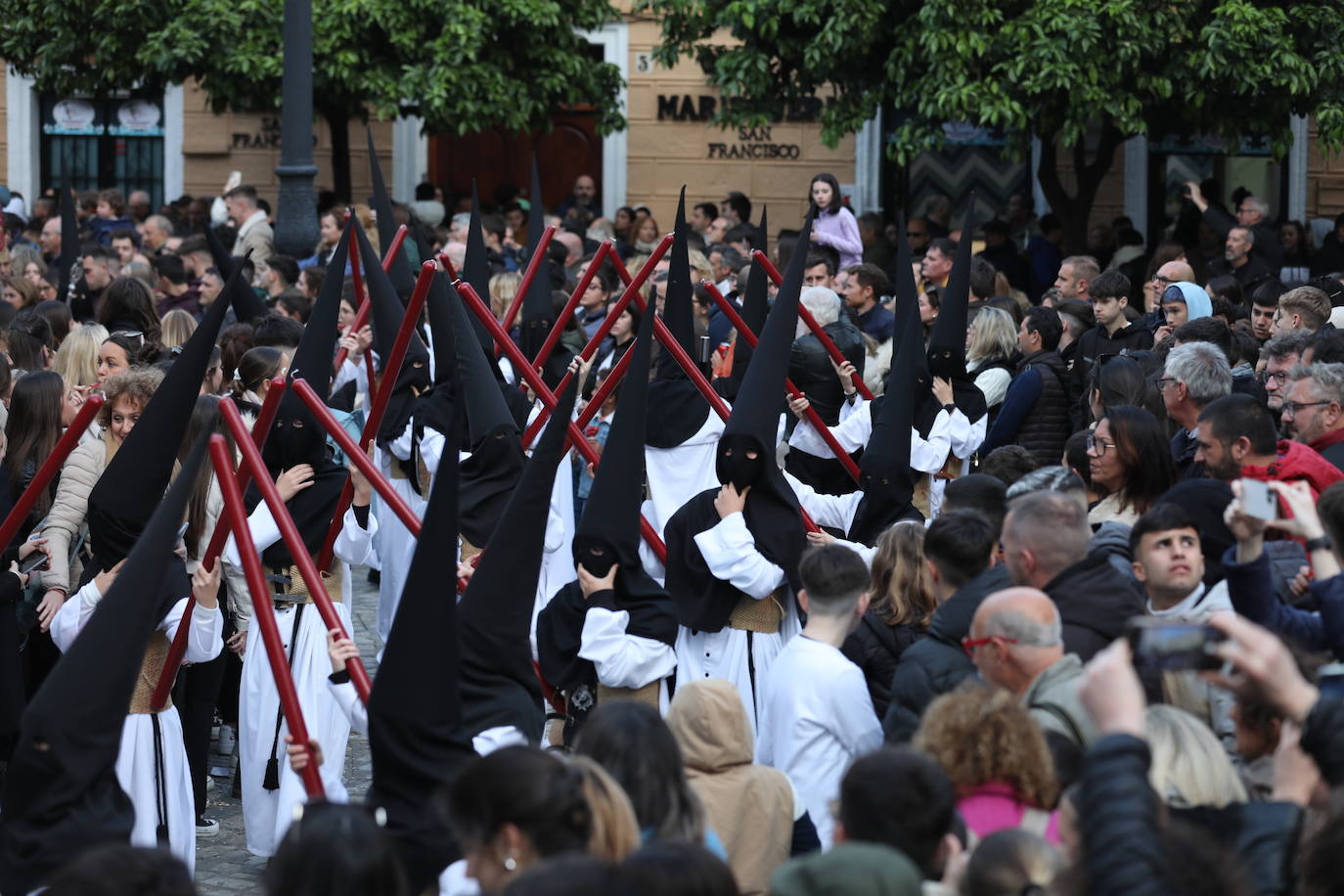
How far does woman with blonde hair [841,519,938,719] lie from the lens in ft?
18.1

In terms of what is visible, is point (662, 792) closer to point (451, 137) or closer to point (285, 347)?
point (285, 347)

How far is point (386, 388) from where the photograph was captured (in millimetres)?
6422

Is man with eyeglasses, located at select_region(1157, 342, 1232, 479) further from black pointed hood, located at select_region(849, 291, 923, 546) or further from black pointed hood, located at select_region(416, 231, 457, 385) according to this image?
black pointed hood, located at select_region(416, 231, 457, 385)

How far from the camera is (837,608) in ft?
17.0

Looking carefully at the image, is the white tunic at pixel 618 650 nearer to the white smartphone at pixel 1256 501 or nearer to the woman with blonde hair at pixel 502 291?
the white smartphone at pixel 1256 501

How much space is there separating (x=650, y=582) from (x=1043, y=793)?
2.29 meters

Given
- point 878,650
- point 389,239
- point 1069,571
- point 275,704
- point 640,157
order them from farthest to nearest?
point 640,157
point 389,239
point 275,704
point 878,650
point 1069,571

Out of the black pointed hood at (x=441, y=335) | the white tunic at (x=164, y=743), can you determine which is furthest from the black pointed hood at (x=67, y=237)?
the white tunic at (x=164, y=743)

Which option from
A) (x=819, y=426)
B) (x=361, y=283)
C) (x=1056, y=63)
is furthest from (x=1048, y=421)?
(x=1056, y=63)

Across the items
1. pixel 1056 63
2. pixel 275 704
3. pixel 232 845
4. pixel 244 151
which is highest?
pixel 1056 63

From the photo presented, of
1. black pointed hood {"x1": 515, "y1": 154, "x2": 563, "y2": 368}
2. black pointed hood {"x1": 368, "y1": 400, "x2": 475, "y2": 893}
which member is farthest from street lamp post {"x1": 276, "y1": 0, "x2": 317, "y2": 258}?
black pointed hood {"x1": 368, "y1": 400, "x2": 475, "y2": 893}

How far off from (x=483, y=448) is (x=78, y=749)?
268 cm

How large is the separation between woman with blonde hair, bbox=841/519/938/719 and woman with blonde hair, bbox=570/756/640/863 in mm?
1977

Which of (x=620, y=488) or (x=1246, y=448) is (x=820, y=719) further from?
(x=1246, y=448)
